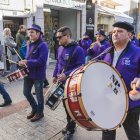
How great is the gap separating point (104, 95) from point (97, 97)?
105 millimetres

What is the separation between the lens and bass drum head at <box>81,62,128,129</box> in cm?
269

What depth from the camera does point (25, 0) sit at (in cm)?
1144

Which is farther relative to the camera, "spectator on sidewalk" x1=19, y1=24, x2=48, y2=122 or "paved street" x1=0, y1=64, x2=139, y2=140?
"spectator on sidewalk" x1=19, y1=24, x2=48, y2=122

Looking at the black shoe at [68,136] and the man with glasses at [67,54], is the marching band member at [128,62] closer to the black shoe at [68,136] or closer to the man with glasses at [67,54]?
the man with glasses at [67,54]

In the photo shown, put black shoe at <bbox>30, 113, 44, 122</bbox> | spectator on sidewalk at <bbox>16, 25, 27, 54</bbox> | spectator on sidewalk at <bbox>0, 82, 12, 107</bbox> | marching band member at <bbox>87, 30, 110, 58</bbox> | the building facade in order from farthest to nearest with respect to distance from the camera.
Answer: the building facade < spectator on sidewalk at <bbox>16, 25, 27, 54</bbox> < marching band member at <bbox>87, 30, 110, 58</bbox> < spectator on sidewalk at <bbox>0, 82, 12, 107</bbox> < black shoe at <bbox>30, 113, 44, 122</bbox>

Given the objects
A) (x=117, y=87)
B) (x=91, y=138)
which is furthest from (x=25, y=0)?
(x=117, y=87)

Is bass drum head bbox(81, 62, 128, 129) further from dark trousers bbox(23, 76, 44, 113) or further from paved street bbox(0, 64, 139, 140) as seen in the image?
dark trousers bbox(23, 76, 44, 113)

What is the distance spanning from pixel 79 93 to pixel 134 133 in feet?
2.88

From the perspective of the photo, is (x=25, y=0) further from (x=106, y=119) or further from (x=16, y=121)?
(x=106, y=119)

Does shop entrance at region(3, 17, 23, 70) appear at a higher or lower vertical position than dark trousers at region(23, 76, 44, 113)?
higher

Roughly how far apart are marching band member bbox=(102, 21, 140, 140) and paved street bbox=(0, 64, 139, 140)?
4.33ft

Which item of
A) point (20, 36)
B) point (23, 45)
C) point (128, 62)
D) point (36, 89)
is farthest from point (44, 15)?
Answer: point (128, 62)

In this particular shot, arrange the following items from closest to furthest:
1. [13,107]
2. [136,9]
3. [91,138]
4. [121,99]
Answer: [121,99]
[91,138]
[13,107]
[136,9]

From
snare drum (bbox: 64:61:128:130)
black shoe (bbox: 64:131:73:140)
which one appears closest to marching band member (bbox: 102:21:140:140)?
snare drum (bbox: 64:61:128:130)
